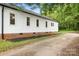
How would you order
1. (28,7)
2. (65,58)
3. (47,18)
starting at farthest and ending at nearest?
(47,18) → (28,7) → (65,58)

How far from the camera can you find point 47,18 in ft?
39.9

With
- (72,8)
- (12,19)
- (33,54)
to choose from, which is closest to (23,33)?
(12,19)

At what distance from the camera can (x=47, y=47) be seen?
11234 mm

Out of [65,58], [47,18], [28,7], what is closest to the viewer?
[65,58]

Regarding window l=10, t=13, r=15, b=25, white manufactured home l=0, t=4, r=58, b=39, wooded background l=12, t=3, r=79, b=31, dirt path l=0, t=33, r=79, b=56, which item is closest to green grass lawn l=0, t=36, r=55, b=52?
dirt path l=0, t=33, r=79, b=56

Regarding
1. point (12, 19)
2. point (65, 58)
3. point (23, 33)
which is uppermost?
point (12, 19)

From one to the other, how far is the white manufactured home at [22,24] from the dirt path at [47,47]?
2.33ft

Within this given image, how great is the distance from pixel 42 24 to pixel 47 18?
638 millimetres

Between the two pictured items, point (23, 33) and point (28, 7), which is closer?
point (28, 7)

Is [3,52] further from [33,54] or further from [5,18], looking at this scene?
[5,18]

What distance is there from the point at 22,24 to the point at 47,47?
6.88 ft

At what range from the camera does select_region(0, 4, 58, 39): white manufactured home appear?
38.5 ft

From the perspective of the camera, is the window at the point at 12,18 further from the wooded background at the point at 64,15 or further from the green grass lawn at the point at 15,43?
the wooded background at the point at 64,15

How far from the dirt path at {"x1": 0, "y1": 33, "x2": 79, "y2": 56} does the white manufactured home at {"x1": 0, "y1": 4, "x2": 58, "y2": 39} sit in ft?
2.33
